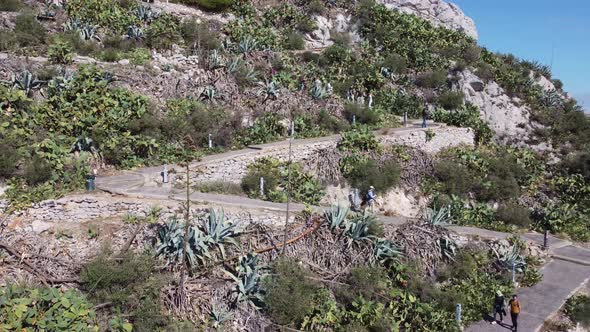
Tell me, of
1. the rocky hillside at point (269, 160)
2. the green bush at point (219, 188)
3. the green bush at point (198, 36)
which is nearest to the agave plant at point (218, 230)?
the rocky hillside at point (269, 160)

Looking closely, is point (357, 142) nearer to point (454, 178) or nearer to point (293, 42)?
point (454, 178)

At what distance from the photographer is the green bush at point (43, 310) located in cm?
748

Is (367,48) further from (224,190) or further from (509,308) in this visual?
(509,308)

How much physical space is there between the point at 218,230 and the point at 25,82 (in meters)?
7.94

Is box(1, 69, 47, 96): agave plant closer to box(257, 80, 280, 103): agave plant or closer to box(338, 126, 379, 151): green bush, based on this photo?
box(257, 80, 280, 103): agave plant

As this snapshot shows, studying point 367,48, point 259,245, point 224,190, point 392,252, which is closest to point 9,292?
point 259,245

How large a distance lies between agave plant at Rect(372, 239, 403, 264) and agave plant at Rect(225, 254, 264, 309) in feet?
9.10

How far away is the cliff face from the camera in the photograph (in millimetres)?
34844

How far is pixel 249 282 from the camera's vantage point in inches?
372

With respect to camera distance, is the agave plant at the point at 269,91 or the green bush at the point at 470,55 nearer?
the agave plant at the point at 269,91

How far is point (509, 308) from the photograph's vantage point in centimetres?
1028

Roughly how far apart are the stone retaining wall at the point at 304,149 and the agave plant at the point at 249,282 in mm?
4288

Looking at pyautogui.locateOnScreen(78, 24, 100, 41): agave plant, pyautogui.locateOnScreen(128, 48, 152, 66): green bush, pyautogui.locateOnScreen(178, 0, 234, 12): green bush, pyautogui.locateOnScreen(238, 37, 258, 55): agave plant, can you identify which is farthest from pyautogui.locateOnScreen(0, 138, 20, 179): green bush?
pyautogui.locateOnScreen(178, 0, 234, 12): green bush

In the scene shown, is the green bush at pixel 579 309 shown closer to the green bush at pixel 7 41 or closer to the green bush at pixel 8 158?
the green bush at pixel 8 158
